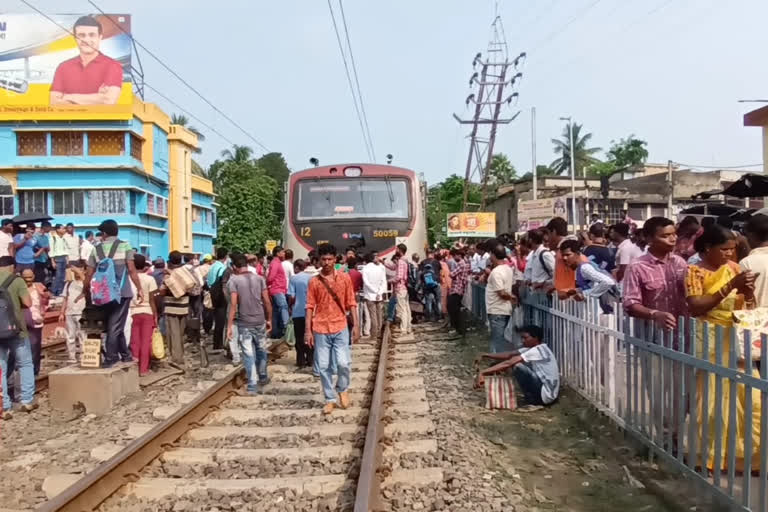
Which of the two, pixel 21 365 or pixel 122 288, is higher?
pixel 122 288

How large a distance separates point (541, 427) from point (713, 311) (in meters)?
2.78

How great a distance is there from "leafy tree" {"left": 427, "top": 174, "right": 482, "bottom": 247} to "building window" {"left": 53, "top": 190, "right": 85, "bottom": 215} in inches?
852

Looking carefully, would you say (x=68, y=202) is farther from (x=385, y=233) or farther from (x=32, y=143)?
(x=385, y=233)

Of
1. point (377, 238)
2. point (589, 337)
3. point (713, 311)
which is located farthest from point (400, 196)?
point (713, 311)

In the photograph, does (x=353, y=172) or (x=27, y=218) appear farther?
(x=353, y=172)

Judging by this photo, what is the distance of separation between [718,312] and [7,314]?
6.74m

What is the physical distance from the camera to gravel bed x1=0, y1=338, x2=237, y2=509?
5692mm

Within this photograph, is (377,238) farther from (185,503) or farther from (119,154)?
(119,154)

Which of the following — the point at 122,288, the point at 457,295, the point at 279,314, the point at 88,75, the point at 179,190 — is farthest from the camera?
the point at 179,190

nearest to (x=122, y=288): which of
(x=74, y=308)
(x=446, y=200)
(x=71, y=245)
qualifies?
(x=74, y=308)

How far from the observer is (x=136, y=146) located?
3969 cm

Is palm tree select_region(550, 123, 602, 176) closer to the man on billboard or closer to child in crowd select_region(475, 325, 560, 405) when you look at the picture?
the man on billboard

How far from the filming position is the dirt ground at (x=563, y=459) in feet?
16.3

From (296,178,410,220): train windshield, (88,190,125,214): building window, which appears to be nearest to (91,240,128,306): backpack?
(296,178,410,220): train windshield
